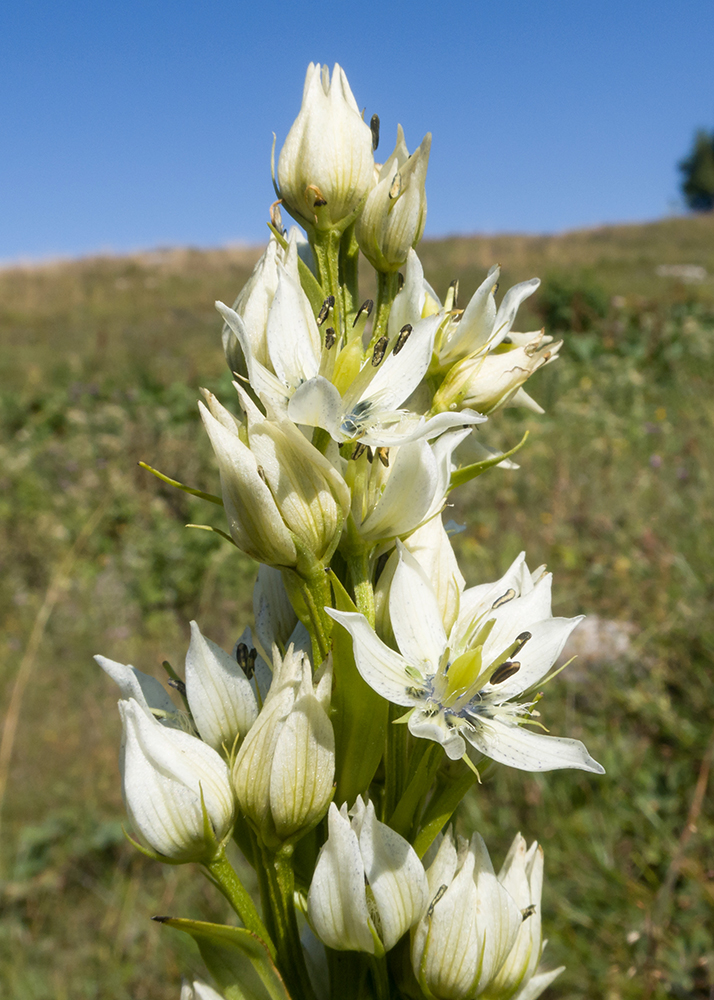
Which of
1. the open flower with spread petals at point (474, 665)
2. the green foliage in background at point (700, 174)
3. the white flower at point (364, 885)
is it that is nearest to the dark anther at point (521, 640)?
the open flower with spread petals at point (474, 665)

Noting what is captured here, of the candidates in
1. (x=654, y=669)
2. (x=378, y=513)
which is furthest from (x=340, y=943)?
(x=654, y=669)

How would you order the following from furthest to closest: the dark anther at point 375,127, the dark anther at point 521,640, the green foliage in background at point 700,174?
the green foliage in background at point 700,174 → the dark anther at point 375,127 → the dark anther at point 521,640

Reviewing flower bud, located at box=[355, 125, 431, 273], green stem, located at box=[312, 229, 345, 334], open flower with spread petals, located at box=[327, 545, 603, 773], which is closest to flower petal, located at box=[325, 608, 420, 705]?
open flower with spread petals, located at box=[327, 545, 603, 773]

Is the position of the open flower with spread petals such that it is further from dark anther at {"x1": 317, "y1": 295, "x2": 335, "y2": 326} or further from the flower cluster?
dark anther at {"x1": 317, "y1": 295, "x2": 335, "y2": 326}

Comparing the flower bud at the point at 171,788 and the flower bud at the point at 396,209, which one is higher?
the flower bud at the point at 396,209

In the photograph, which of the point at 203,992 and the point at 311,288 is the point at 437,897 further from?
the point at 311,288

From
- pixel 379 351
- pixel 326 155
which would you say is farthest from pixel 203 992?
pixel 326 155

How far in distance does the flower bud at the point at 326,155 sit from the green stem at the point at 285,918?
1130 mm

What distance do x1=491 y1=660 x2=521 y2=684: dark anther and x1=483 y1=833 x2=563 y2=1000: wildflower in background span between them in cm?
31

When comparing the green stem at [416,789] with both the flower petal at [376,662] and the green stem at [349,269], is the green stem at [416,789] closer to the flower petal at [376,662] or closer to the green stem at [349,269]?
the flower petal at [376,662]

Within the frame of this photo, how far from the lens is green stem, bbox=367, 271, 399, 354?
143 cm

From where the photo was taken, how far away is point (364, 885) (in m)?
1.11

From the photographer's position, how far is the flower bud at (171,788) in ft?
3.70

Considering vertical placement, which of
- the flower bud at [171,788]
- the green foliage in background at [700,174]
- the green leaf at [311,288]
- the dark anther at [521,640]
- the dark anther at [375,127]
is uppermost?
the green foliage in background at [700,174]
